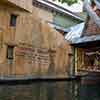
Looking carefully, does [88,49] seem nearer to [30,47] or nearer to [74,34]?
[74,34]

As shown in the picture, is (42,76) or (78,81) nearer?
(42,76)

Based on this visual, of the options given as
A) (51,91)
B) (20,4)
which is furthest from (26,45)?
(51,91)

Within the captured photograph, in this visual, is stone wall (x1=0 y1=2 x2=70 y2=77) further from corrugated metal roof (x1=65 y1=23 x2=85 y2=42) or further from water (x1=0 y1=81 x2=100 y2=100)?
corrugated metal roof (x1=65 y1=23 x2=85 y2=42)

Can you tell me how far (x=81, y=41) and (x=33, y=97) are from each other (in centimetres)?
545

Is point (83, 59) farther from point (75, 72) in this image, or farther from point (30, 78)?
point (30, 78)

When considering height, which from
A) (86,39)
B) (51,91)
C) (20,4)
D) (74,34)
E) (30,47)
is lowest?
(51,91)

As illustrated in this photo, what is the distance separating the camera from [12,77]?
11.3 meters

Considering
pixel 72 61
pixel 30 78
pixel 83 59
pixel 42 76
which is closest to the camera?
pixel 30 78

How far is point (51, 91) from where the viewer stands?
1387cm

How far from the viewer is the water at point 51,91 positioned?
11.1 meters

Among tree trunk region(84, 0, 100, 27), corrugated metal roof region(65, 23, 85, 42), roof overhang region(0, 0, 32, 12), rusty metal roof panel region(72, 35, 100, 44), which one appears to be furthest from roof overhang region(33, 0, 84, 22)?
roof overhang region(0, 0, 32, 12)

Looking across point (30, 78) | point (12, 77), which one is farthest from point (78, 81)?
point (12, 77)

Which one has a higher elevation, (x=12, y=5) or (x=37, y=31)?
(x=12, y=5)

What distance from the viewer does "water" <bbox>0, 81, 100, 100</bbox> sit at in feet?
36.6
